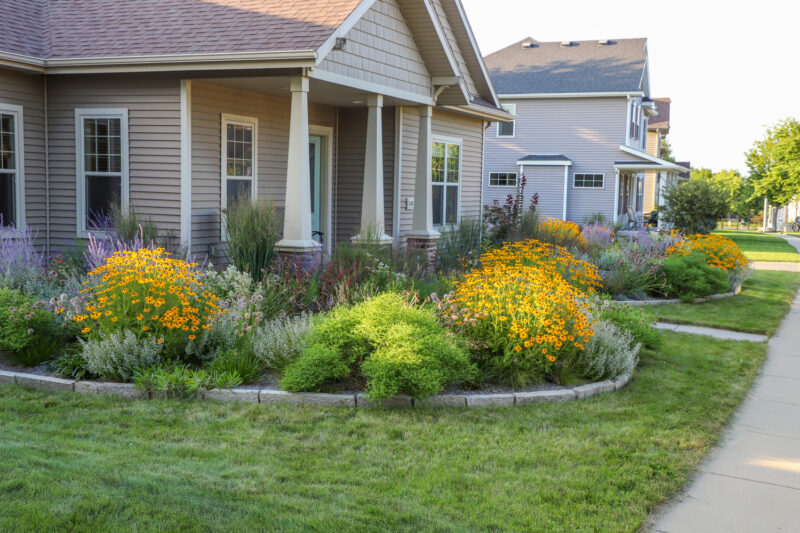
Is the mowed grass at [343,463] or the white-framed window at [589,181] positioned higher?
the white-framed window at [589,181]

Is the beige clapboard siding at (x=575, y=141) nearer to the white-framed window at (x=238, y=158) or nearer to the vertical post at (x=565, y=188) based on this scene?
the vertical post at (x=565, y=188)

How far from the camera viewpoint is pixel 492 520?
13.5 feet

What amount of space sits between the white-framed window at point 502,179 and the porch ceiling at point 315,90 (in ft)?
63.6

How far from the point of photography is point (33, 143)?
10.5 m

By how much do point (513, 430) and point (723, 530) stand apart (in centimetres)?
176

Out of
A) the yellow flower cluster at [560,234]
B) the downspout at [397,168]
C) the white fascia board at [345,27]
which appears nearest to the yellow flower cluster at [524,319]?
the white fascia board at [345,27]

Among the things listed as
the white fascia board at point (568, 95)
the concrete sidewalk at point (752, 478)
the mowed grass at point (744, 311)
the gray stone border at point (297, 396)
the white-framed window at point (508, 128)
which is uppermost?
the white fascia board at point (568, 95)

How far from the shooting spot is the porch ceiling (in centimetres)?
1010

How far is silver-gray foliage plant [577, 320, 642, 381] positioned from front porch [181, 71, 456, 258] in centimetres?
392

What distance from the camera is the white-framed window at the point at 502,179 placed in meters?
32.2

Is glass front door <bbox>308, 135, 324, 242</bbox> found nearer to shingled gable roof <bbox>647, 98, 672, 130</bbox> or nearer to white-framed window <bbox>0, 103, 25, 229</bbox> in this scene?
white-framed window <bbox>0, 103, 25, 229</bbox>

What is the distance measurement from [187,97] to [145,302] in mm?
4400

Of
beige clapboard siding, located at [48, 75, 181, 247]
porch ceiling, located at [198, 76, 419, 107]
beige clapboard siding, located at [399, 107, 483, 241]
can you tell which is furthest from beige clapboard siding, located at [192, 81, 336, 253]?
beige clapboard siding, located at [399, 107, 483, 241]

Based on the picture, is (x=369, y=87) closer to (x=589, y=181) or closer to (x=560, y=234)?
(x=560, y=234)
